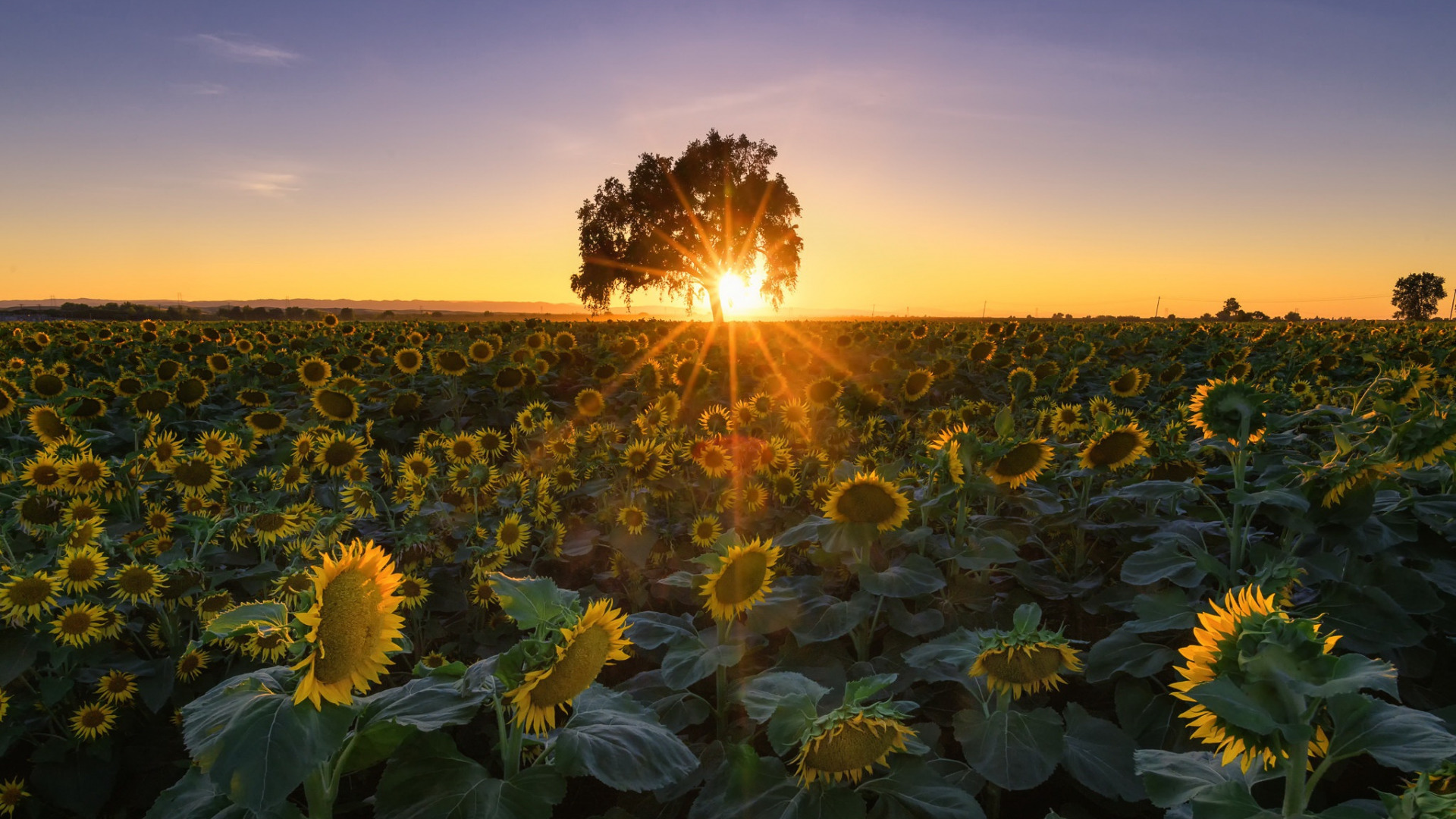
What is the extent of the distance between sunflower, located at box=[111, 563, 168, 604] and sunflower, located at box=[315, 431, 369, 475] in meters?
1.39

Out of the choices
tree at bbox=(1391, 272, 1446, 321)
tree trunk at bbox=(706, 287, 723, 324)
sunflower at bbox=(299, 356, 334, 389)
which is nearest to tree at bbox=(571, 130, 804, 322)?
tree trunk at bbox=(706, 287, 723, 324)

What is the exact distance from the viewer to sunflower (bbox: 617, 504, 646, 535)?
3.70 metres

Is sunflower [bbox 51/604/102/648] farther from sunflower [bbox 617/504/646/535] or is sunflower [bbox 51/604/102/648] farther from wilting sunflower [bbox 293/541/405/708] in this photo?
wilting sunflower [bbox 293/541/405/708]

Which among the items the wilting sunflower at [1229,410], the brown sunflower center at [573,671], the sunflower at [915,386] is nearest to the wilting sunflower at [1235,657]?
the brown sunflower center at [573,671]

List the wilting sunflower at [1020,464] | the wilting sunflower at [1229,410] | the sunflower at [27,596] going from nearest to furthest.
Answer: the wilting sunflower at [1229,410], the sunflower at [27,596], the wilting sunflower at [1020,464]

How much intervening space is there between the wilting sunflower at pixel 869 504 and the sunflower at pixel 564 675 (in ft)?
4.60

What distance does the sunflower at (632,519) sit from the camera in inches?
146

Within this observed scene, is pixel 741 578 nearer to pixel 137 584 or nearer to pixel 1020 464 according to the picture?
pixel 1020 464

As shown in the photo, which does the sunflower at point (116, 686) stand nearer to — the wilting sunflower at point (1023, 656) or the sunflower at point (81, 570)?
the sunflower at point (81, 570)

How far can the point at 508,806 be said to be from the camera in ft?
4.35

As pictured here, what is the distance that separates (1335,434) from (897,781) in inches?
79.8

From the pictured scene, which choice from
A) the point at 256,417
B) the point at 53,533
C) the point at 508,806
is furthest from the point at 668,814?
the point at 256,417

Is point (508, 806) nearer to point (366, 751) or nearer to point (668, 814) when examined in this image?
point (366, 751)

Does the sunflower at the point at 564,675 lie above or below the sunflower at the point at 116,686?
above
